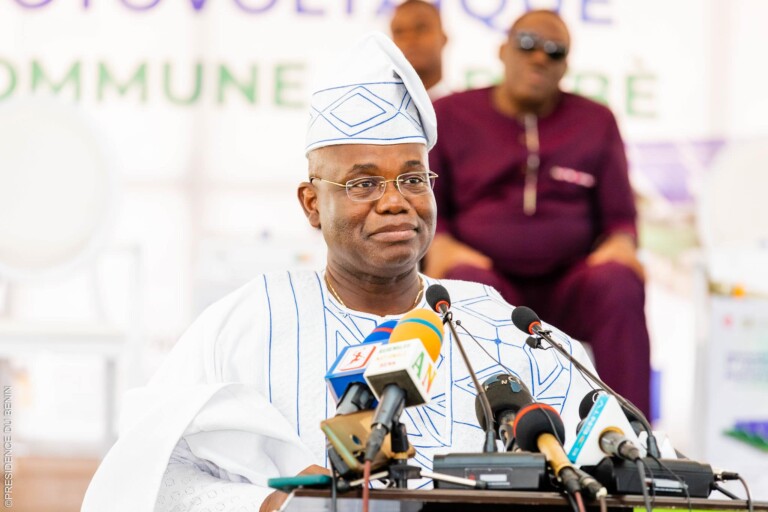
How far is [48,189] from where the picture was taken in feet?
17.0

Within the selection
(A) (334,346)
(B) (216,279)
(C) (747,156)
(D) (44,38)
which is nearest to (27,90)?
(D) (44,38)

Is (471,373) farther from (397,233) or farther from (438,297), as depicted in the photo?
(397,233)

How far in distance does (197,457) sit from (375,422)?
0.75 m

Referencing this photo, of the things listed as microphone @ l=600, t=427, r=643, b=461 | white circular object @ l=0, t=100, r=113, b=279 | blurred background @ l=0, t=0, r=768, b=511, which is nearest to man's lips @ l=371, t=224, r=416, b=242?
microphone @ l=600, t=427, r=643, b=461

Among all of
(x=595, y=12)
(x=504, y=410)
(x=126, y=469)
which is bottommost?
(x=126, y=469)

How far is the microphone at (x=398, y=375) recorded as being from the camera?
1529 mm

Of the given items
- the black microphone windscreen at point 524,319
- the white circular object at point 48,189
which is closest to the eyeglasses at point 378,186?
the black microphone windscreen at point 524,319

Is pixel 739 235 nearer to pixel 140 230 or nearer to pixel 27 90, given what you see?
pixel 140 230

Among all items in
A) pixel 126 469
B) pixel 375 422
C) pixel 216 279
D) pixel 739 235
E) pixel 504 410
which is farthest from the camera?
pixel 739 235

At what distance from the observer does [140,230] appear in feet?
20.7

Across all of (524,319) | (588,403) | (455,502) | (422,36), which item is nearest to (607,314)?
(422,36)

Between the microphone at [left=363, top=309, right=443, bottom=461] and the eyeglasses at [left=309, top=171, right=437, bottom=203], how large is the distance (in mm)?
754

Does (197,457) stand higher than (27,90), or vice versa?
(27,90)

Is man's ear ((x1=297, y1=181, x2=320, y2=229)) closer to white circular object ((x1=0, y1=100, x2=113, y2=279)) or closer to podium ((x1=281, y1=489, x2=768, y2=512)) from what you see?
podium ((x1=281, y1=489, x2=768, y2=512))
